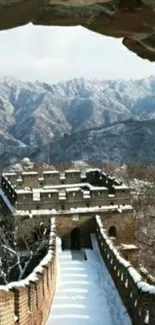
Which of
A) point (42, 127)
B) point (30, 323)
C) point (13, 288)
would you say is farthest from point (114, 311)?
point (42, 127)

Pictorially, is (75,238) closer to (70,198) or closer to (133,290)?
(70,198)

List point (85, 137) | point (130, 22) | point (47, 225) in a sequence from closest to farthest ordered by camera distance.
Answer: point (130, 22), point (47, 225), point (85, 137)

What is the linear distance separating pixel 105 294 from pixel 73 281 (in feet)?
7.65

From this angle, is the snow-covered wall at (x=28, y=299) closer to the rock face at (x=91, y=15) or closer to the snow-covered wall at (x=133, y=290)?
the snow-covered wall at (x=133, y=290)

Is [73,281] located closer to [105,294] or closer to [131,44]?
[105,294]

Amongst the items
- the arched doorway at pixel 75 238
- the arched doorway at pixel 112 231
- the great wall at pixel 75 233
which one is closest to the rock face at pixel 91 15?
the great wall at pixel 75 233

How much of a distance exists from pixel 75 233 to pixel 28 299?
18.0 m

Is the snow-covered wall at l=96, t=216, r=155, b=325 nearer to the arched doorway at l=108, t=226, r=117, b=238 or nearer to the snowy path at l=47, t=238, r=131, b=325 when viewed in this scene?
the snowy path at l=47, t=238, r=131, b=325

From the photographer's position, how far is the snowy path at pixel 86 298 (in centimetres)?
1538

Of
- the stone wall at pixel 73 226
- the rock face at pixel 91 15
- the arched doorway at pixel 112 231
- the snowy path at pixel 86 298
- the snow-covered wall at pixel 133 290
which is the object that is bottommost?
the arched doorway at pixel 112 231

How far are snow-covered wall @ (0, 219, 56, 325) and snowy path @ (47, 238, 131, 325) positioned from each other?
472 mm

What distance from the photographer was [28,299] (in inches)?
513

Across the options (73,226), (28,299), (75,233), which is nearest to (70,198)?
(73,226)

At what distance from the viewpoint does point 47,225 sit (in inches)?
1184
